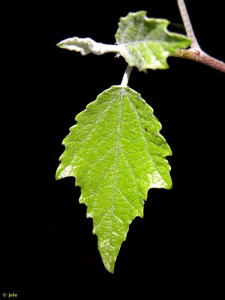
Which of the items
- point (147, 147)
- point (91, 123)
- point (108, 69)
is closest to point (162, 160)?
point (147, 147)

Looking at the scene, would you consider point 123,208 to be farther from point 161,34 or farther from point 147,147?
point 161,34

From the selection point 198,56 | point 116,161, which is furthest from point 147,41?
point 116,161

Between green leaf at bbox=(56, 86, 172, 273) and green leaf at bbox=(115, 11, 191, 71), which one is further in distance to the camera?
green leaf at bbox=(56, 86, 172, 273)

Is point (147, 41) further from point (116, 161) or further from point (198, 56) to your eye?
point (116, 161)

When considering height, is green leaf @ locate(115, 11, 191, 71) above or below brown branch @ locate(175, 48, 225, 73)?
below

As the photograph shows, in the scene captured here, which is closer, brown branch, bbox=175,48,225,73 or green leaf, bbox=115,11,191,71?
green leaf, bbox=115,11,191,71
